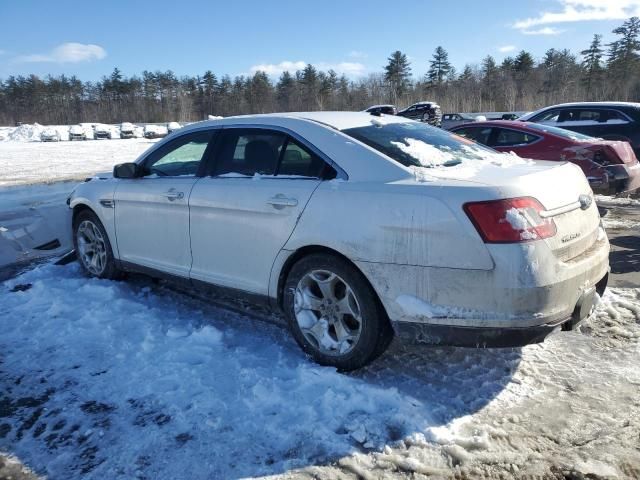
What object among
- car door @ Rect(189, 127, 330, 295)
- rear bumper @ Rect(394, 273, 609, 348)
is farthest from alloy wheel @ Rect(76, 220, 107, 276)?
rear bumper @ Rect(394, 273, 609, 348)

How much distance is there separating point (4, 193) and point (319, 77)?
3015 inches

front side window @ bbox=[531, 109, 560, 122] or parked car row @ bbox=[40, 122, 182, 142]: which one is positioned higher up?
parked car row @ bbox=[40, 122, 182, 142]

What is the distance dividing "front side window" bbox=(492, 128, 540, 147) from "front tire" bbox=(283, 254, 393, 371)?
656 centimetres

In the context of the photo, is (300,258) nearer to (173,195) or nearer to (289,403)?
(289,403)

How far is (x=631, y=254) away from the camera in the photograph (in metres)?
5.81

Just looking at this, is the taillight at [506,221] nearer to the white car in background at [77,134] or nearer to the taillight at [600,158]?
the taillight at [600,158]

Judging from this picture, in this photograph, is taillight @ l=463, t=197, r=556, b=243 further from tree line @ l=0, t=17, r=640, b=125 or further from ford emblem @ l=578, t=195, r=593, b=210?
tree line @ l=0, t=17, r=640, b=125

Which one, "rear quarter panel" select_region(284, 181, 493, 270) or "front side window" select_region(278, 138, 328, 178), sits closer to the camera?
"rear quarter panel" select_region(284, 181, 493, 270)

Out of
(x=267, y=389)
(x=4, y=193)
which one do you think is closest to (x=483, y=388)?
(x=267, y=389)

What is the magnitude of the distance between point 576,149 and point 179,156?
21.0 feet

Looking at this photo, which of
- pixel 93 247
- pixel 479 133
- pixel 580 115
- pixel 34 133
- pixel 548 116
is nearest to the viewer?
pixel 93 247

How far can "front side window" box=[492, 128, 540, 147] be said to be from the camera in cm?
870

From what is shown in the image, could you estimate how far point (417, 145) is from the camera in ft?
11.4

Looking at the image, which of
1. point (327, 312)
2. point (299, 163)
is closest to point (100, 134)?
point (299, 163)
